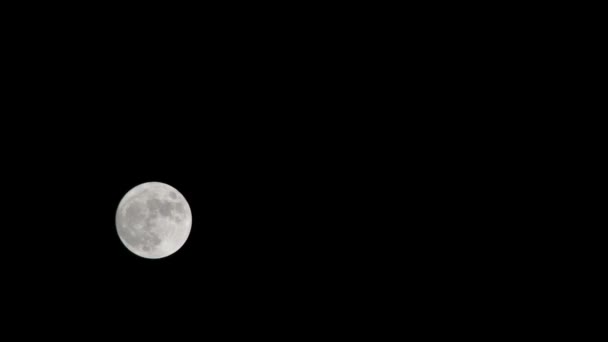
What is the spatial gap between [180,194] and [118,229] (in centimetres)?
105

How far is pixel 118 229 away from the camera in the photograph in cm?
759

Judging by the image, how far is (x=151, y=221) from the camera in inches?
291

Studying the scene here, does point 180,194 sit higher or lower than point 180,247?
higher

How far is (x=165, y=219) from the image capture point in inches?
295

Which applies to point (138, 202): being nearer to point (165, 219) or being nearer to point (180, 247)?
point (165, 219)

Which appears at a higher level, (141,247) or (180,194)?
(180,194)

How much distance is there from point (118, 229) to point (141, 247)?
0.48 meters

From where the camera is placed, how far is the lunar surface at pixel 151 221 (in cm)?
742

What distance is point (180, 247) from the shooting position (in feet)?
25.7

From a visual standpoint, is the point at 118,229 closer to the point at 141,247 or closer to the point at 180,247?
the point at 141,247

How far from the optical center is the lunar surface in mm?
7418

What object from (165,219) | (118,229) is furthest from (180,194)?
(118,229)

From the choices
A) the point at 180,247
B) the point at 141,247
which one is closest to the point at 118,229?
the point at 141,247

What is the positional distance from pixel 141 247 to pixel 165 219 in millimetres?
535
